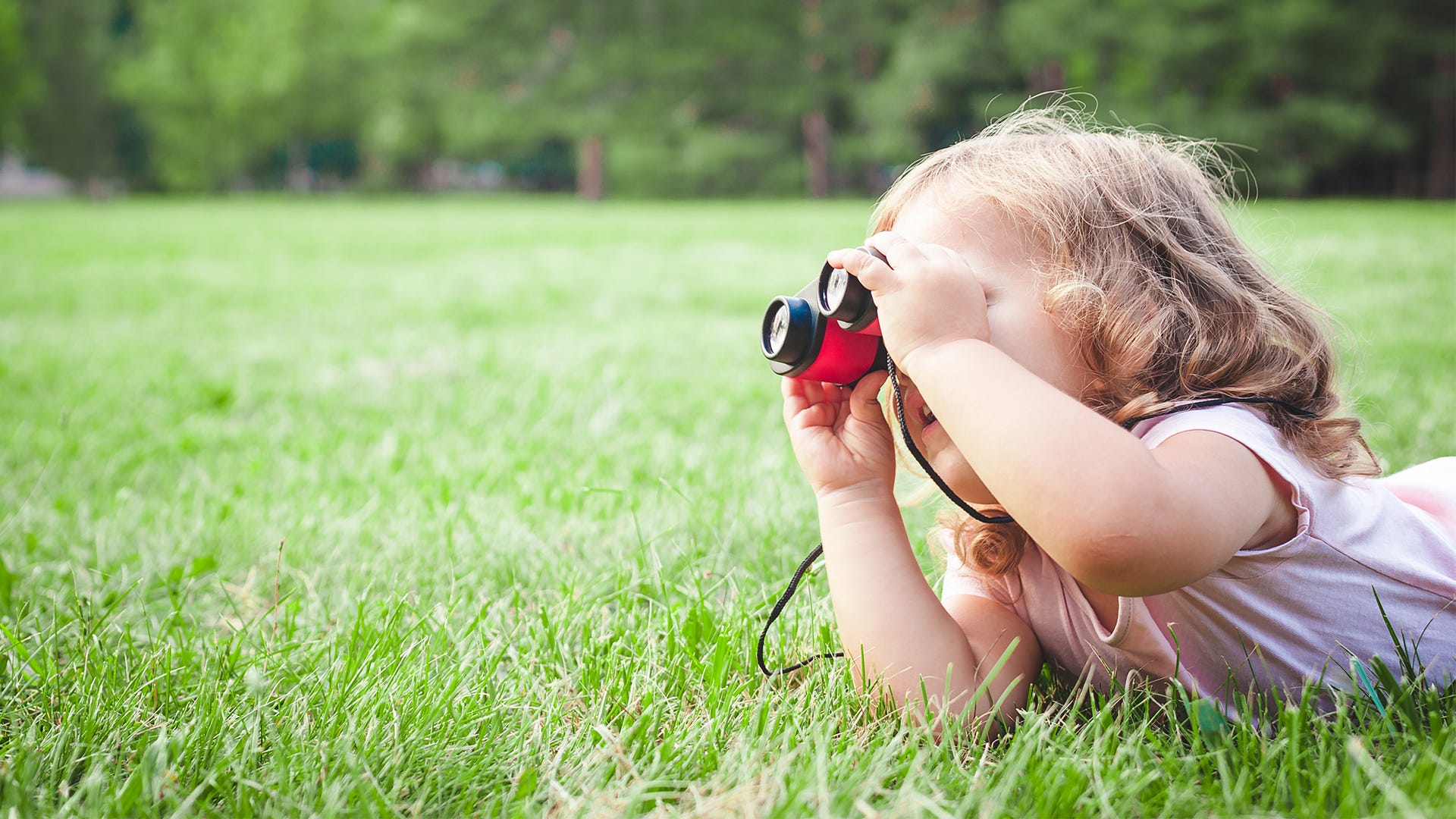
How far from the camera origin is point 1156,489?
0.98 metres

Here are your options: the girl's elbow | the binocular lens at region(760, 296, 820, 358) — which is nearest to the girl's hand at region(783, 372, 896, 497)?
the binocular lens at region(760, 296, 820, 358)

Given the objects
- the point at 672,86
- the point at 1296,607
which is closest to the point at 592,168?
the point at 672,86

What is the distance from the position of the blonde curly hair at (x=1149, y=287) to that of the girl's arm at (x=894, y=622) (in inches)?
6.4

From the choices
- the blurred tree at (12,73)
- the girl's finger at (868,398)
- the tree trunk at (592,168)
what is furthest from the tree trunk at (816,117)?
the girl's finger at (868,398)

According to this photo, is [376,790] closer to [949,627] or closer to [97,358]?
[949,627]

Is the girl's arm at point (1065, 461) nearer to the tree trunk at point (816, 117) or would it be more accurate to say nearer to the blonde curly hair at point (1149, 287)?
Answer: the blonde curly hair at point (1149, 287)

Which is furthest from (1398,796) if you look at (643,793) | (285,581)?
(285,581)

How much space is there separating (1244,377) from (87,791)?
1.37 m

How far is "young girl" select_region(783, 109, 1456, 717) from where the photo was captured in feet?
3.58

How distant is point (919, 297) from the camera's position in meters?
1.11

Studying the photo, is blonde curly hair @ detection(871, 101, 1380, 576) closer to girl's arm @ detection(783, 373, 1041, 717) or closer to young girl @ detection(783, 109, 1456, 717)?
young girl @ detection(783, 109, 1456, 717)

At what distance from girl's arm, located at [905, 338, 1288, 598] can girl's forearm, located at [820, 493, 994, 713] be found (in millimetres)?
278

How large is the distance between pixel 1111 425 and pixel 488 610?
3.23 ft

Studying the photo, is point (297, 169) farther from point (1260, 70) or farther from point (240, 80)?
point (1260, 70)
